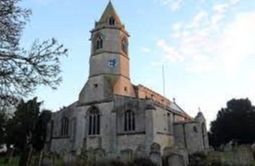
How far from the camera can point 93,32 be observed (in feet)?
129

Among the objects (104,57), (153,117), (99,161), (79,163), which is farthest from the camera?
(104,57)

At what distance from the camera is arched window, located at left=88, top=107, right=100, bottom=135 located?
110ft

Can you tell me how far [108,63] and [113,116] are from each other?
722 cm

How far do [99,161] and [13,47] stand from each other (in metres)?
13.6

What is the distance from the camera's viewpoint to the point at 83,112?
34.8 m

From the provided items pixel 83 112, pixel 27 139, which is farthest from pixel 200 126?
pixel 27 139

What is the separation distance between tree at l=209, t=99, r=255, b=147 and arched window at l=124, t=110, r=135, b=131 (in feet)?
70.8

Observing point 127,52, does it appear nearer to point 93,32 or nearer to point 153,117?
point 93,32

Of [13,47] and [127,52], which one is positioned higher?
[127,52]

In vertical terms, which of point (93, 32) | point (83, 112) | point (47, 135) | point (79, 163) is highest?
point (93, 32)

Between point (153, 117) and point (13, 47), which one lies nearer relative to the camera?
point (13, 47)

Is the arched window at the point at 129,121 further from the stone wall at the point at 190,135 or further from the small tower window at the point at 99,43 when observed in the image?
the small tower window at the point at 99,43

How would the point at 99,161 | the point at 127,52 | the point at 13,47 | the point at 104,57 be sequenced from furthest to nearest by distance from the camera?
1. the point at 127,52
2. the point at 104,57
3. the point at 99,161
4. the point at 13,47

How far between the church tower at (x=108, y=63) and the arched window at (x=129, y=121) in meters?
2.94
